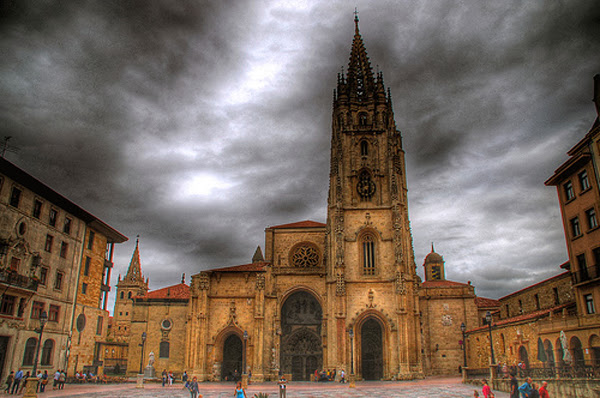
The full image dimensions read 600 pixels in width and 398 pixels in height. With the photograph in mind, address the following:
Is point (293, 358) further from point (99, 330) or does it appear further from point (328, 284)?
point (99, 330)

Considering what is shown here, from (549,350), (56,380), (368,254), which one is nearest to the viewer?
(549,350)

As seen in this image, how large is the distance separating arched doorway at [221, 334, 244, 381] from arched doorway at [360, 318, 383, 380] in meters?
11.0

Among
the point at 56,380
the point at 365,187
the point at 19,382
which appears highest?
the point at 365,187

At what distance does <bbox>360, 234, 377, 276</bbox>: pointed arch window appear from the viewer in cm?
4062

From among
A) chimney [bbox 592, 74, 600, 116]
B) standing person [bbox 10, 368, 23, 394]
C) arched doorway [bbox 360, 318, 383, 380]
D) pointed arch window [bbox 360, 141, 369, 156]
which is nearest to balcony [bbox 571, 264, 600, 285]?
chimney [bbox 592, 74, 600, 116]

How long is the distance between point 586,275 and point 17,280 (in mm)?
33695

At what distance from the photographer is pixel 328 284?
39906 mm

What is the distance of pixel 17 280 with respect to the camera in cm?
2695

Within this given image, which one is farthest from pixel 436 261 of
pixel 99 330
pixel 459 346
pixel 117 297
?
pixel 117 297

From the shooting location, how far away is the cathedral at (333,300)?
38.2 m

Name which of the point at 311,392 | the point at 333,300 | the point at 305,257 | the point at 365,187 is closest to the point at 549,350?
the point at 311,392

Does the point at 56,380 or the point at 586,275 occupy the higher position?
the point at 586,275

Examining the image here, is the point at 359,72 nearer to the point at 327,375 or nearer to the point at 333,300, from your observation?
the point at 333,300

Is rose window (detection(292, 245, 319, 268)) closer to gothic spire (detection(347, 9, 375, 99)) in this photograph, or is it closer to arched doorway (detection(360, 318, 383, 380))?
arched doorway (detection(360, 318, 383, 380))
